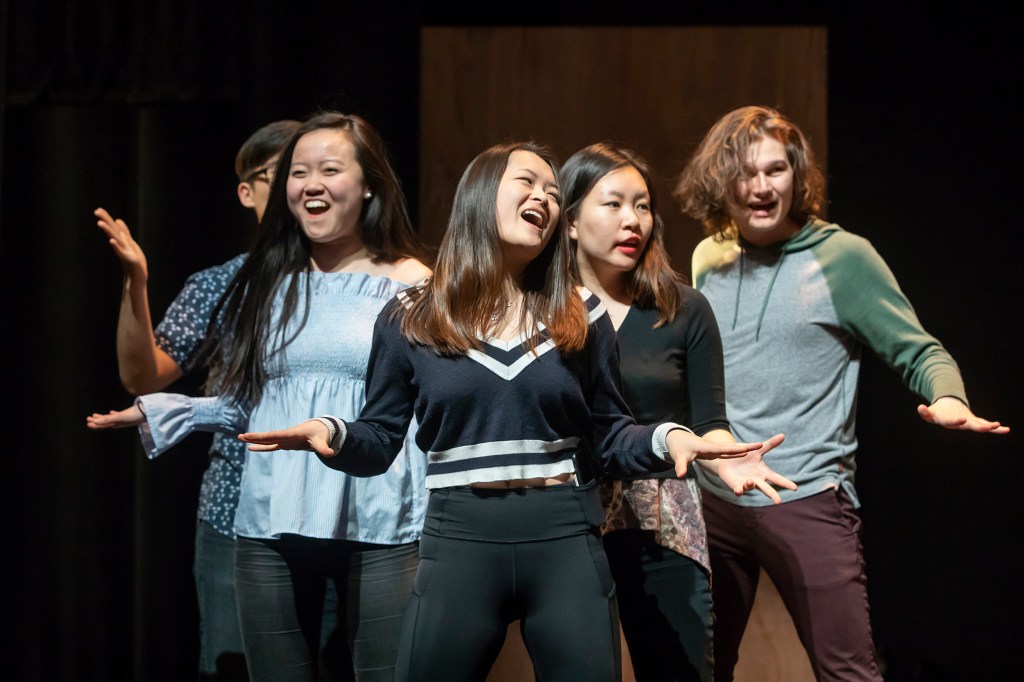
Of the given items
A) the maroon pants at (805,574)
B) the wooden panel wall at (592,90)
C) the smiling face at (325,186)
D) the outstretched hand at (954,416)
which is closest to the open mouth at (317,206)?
the smiling face at (325,186)

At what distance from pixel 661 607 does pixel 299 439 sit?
817 mm

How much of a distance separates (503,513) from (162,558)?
5.70 feet

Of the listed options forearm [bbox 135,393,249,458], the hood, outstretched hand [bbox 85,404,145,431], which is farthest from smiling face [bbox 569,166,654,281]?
outstretched hand [bbox 85,404,145,431]

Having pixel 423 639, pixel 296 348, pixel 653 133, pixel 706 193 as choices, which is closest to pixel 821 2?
pixel 653 133

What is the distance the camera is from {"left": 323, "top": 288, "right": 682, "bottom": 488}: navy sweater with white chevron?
1892 millimetres

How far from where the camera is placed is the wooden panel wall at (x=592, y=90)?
325 centimetres

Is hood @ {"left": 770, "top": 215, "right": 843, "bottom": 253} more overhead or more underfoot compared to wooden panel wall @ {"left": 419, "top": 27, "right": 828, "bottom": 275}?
more underfoot

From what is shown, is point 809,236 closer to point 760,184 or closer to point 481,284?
point 760,184

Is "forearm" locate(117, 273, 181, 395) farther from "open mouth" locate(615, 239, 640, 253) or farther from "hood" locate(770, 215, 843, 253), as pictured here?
"hood" locate(770, 215, 843, 253)

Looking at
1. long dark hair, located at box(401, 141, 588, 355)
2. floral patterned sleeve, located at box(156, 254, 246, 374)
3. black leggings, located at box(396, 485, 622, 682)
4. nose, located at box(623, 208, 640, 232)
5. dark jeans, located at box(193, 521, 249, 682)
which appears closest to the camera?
black leggings, located at box(396, 485, 622, 682)

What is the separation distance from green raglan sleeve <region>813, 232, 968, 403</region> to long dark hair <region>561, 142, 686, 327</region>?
44cm

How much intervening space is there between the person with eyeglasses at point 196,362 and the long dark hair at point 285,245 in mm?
136

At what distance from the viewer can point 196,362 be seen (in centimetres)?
254

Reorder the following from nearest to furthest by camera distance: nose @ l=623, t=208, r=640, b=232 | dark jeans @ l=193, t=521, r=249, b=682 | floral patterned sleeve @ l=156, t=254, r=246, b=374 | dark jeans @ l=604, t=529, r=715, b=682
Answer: dark jeans @ l=604, t=529, r=715, b=682 < nose @ l=623, t=208, r=640, b=232 < floral patterned sleeve @ l=156, t=254, r=246, b=374 < dark jeans @ l=193, t=521, r=249, b=682
